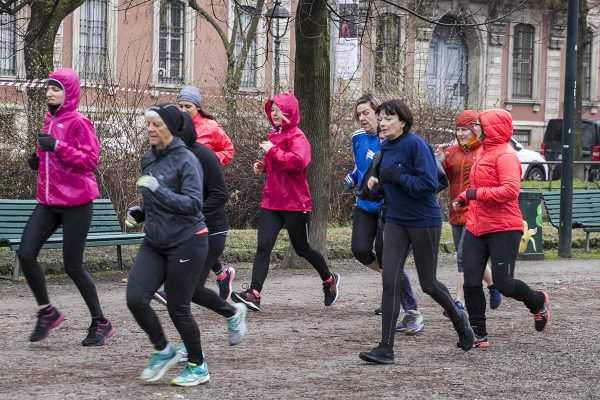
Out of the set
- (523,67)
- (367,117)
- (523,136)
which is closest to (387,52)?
(367,117)

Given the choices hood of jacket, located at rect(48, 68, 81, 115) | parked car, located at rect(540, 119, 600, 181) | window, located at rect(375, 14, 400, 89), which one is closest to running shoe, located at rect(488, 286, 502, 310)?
hood of jacket, located at rect(48, 68, 81, 115)

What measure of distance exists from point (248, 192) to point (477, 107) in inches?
343

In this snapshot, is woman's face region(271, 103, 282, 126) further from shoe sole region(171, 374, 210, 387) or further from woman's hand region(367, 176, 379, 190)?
shoe sole region(171, 374, 210, 387)

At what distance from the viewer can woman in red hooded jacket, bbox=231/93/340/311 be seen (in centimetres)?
1070

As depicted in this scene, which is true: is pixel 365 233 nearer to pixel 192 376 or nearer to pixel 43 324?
pixel 43 324

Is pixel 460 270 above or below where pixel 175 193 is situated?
below

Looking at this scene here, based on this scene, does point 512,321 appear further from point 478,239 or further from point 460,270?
point 478,239

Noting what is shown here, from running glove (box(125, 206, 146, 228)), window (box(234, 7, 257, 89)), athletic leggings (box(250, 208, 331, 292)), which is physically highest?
window (box(234, 7, 257, 89))

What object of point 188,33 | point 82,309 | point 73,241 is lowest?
point 82,309

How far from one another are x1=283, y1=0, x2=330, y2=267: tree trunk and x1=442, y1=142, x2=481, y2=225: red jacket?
4.02 meters

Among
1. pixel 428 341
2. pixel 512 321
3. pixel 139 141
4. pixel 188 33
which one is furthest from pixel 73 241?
pixel 188 33

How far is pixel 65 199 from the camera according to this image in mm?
8898

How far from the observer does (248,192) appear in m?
18.2

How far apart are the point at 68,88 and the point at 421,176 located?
8.12ft
